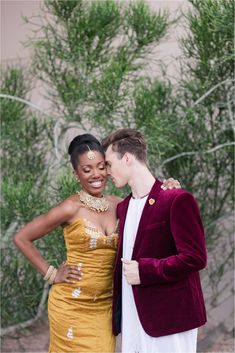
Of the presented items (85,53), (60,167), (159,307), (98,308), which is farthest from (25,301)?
(159,307)

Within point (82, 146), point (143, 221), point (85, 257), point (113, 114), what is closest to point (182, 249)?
point (143, 221)

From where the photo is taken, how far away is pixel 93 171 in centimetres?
326

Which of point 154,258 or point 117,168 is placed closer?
point 154,258

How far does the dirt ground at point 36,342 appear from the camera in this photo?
5.66 m

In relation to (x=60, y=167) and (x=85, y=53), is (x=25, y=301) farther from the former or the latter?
(x=85, y=53)

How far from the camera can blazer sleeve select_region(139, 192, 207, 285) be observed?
2.89 m

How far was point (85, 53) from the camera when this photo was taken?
506 centimetres

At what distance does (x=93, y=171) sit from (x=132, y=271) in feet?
1.71

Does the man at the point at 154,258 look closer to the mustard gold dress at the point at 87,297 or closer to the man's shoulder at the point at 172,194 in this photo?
the man's shoulder at the point at 172,194

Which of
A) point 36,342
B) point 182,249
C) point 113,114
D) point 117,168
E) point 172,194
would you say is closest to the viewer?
point 182,249

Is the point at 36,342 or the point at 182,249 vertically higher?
the point at 182,249

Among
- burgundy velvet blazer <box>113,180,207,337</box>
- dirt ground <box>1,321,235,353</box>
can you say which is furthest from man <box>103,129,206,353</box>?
dirt ground <box>1,321,235,353</box>

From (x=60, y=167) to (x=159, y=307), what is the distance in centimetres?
233

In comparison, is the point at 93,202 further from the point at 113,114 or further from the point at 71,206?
the point at 113,114
